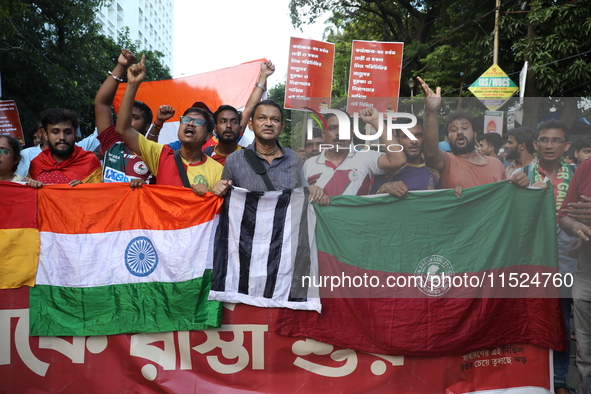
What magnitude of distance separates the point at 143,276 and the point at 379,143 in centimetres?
206

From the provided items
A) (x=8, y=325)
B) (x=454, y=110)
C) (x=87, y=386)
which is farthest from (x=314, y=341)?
(x=8, y=325)

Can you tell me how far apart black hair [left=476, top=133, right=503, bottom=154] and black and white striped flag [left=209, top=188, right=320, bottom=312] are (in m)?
1.37

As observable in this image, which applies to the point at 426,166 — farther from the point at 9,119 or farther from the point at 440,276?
the point at 9,119

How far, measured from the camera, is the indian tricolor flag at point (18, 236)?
4.13m

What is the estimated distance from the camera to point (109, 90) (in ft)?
15.0

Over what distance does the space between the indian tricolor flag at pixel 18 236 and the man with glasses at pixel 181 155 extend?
924 mm

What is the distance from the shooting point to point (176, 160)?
4438 millimetres

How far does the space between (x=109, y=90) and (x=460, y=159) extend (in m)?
2.92

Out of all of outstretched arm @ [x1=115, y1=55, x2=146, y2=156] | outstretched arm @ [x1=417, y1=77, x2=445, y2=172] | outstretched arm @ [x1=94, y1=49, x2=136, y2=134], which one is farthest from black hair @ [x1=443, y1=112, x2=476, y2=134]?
outstretched arm @ [x1=94, y1=49, x2=136, y2=134]

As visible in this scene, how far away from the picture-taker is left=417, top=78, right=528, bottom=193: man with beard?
3.95m

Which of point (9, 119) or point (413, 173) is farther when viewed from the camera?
point (9, 119)

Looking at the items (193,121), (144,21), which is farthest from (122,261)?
(144,21)

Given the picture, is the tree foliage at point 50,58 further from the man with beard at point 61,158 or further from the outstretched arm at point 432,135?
the outstretched arm at point 432,135

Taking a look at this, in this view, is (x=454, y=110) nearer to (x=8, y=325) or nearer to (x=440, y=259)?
(x=440, y=259)
